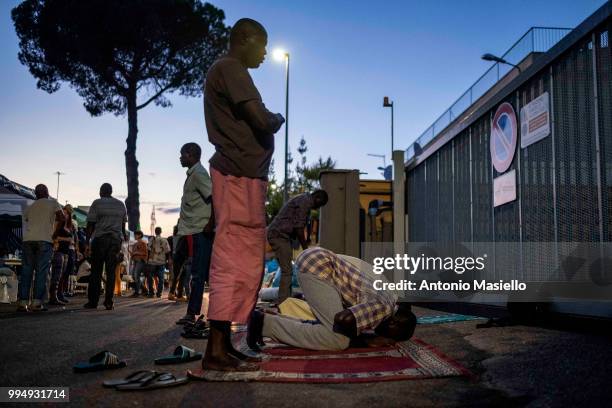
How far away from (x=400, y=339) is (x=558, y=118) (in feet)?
7.44

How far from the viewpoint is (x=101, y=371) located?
10.2ft

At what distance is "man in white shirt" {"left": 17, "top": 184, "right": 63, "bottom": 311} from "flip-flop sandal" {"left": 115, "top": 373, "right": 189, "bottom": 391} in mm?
6060

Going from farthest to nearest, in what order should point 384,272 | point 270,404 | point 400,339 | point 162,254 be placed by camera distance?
point 162,254
point 384,272
point 400,339
point 270,404

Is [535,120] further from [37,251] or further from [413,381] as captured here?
[37,251]

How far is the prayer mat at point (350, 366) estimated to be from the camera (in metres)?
2.73

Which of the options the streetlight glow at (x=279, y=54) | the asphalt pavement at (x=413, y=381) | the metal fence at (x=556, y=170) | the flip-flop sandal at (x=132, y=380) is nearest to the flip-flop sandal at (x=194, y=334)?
the asphalt pavement at (x=413, y=381)

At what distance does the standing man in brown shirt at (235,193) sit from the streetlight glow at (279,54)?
2670 centimetres

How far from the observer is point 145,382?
8.51 ft

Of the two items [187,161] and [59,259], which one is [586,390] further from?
[59,259]

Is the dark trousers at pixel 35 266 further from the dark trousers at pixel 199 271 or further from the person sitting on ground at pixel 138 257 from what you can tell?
the person sitting on ground at pixel 138 257

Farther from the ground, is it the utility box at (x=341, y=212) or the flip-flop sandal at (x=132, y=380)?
the utility box at (x=341, y=212)

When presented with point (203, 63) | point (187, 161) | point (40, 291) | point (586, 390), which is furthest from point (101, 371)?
point (203, 63)

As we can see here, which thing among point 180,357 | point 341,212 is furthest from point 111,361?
point 341,212

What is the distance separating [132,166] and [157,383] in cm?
2342
